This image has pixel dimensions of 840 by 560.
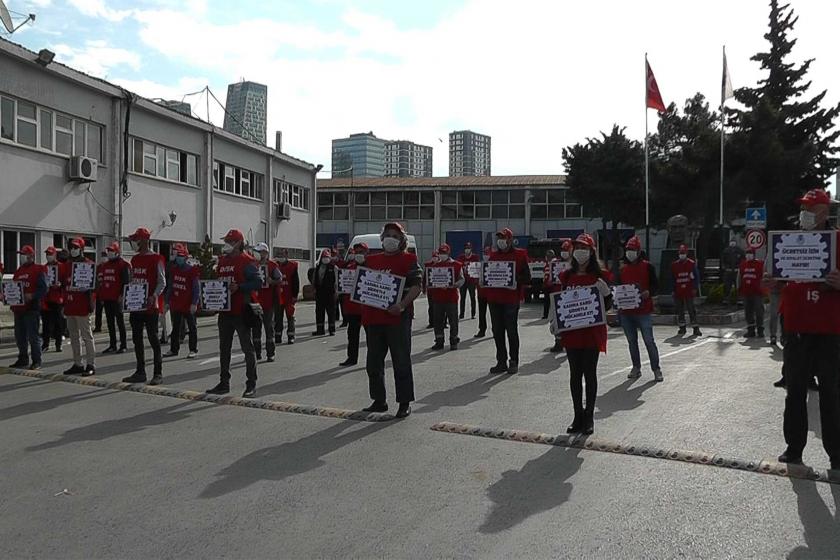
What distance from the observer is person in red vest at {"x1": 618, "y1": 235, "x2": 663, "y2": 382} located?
10641 millimetres

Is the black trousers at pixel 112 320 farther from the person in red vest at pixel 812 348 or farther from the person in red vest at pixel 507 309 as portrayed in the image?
the person in red vest at pixel 812 348

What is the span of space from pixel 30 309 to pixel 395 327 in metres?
6.66

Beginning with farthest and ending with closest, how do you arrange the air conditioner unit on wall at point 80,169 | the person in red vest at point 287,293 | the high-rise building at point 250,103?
the high-rise building at point 250,103 → the air conditioner unit on wall at point 80,169 → the person in red vest at point 287,293

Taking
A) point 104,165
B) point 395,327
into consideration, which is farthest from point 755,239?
point 104,165

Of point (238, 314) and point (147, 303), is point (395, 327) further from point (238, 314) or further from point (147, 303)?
point (147, 303)

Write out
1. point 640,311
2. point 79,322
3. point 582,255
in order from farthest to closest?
point 79,322, point 640,311, point 582,255

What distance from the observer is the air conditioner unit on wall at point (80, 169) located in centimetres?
2119

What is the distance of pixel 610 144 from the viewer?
132 ft

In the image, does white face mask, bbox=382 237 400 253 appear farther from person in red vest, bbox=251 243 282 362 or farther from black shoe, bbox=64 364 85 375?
black shoe, bbox=64 364 85 375

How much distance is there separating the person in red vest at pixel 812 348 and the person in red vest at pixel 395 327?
3.60 m

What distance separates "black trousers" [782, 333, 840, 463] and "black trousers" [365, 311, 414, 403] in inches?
144

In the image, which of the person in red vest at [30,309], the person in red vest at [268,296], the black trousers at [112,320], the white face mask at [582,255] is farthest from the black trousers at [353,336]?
the white face mask at [582,255]

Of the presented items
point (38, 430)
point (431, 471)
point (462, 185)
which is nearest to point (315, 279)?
point (38, 430)

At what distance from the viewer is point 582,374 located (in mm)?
7379
